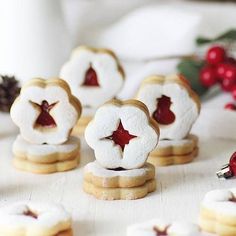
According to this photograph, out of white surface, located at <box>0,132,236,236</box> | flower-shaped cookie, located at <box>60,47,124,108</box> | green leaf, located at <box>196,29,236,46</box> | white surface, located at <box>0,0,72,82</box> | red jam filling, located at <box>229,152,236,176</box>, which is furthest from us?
green leaf, located at <box>196,29,236,46</box>

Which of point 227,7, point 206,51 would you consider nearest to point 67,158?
point 206,51

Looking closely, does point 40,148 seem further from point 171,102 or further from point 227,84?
point 227,84

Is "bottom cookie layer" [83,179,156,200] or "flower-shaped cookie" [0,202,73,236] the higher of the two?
"bottom cookie layer" [83,179,156,200]

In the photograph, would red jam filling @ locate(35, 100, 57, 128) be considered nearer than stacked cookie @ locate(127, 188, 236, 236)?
No

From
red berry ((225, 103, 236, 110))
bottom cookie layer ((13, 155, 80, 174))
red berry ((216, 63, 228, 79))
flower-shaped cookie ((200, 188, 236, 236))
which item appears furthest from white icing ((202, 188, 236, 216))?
red berry ((216, 63, 228, 79))

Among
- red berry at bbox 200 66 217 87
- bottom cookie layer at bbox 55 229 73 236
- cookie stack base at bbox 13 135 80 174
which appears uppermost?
red berry at bbox 200 66 217 87

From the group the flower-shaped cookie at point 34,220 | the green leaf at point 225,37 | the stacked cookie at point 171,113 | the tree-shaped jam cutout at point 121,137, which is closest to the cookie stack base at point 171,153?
the stacked cookie at point 171,113

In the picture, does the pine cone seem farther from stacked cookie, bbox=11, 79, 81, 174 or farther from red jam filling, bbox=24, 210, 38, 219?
red jam filling, bbox=24, 210, 38, 219
